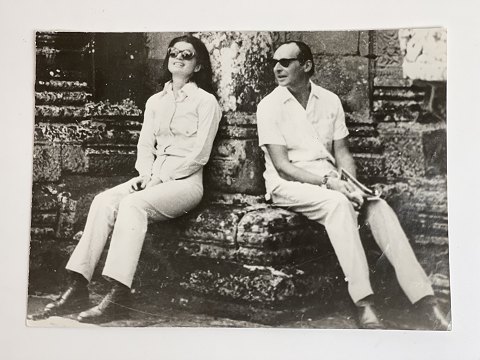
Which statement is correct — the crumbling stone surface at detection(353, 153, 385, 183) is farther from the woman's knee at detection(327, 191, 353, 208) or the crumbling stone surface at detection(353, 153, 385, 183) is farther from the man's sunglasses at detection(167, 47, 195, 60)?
the man's sunglasses at detection(167, 47, 195, 60)

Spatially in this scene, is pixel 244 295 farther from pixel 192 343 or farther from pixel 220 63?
pixel 220 63

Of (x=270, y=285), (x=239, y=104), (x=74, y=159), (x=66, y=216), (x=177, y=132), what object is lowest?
(x=270, y=285)

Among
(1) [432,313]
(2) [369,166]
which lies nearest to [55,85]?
(2) [369,166]

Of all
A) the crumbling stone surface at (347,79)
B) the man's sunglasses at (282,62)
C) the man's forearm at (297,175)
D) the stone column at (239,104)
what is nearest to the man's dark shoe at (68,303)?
the stone column at (239,104)

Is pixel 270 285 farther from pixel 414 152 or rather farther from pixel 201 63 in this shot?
pixel 201 63

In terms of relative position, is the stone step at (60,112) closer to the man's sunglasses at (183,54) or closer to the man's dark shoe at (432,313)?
the man's sunglasses at (183,54)

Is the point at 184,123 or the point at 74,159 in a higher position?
the point at 184,123

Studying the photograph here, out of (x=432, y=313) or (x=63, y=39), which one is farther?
(x=63, y=39)

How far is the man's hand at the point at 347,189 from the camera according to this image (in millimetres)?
1967

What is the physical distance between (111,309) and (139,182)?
19.0 inches

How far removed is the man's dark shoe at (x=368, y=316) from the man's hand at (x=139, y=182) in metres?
0.90

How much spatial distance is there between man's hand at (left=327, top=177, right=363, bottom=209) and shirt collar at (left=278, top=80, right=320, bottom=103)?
1.08ft

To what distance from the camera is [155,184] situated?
6.56 ft

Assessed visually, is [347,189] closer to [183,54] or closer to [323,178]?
[323,178]
